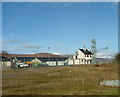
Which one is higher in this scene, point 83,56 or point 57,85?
point 83,56

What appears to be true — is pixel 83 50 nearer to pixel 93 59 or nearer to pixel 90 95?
pixel 93 59

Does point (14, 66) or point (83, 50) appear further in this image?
point (83, 50)

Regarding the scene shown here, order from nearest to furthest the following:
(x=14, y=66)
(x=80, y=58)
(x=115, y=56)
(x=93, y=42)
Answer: (x=115, y=56), (x=14, y=66), (x=93, y=42), (x=80, y=58)

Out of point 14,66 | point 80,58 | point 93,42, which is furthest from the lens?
point 80,58

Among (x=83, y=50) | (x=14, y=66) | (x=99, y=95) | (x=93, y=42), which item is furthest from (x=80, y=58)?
(x=99, y=95)

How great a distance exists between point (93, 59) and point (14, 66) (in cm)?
4499

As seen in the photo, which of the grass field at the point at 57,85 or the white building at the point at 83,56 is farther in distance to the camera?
the white building at the point at 83,56

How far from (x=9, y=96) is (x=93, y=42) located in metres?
81.0

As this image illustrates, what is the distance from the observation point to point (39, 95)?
11203 mm

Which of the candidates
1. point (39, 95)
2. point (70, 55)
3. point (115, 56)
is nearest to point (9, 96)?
point (39, 95)

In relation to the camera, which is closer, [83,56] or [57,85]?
[57,85]

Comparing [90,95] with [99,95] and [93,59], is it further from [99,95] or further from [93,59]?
[93,59]

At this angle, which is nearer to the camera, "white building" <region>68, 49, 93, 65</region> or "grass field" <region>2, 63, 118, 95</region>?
"grass field" <region>2, 63, 118, 95</region>

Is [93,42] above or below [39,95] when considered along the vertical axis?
above
